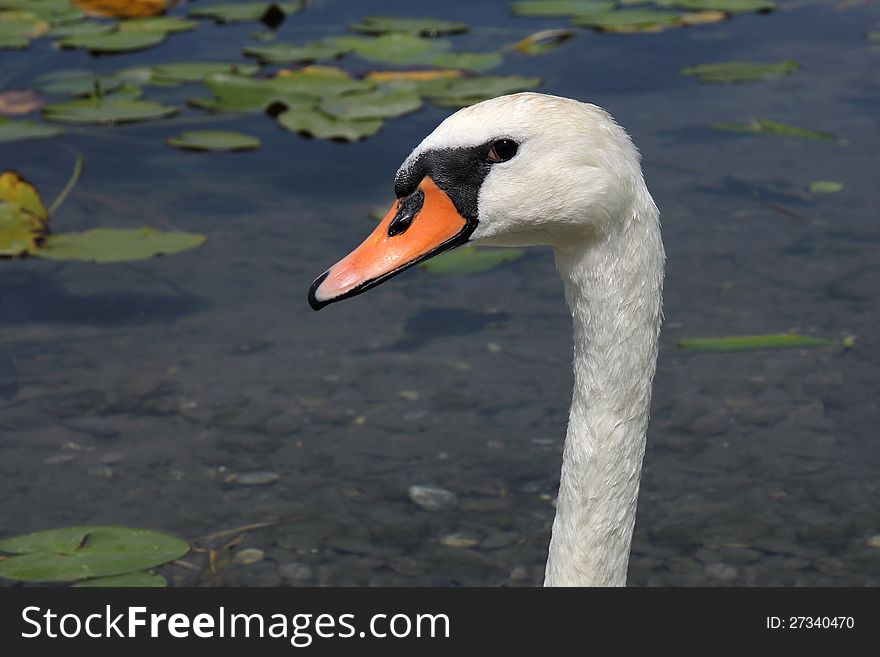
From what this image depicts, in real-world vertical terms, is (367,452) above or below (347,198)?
below

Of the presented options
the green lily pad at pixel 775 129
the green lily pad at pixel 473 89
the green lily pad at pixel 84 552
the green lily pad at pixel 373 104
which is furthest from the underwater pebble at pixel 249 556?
the green lily pad at pixel 775 129

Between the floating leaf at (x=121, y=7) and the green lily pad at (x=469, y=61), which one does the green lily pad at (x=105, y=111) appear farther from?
the green lily pad at (x=469, y=61)

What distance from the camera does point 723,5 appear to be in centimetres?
948

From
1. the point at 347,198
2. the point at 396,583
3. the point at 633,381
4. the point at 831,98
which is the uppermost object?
the point at 831,98

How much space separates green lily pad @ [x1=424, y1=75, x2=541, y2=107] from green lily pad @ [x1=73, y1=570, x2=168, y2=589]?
4.01m

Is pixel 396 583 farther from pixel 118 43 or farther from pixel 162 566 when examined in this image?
pixel 118 43

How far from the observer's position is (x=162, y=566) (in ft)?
15.6

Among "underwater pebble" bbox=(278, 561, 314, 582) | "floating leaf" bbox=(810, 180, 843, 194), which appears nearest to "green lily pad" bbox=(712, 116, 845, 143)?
"floating leaf" bbox=(810, 180, 843, 194)

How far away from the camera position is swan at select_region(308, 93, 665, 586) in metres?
3.19

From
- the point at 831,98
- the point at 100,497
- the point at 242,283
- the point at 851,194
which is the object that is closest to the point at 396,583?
the point at 100,497

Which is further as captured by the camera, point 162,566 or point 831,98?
point 831,98

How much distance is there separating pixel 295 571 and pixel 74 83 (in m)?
4.40
